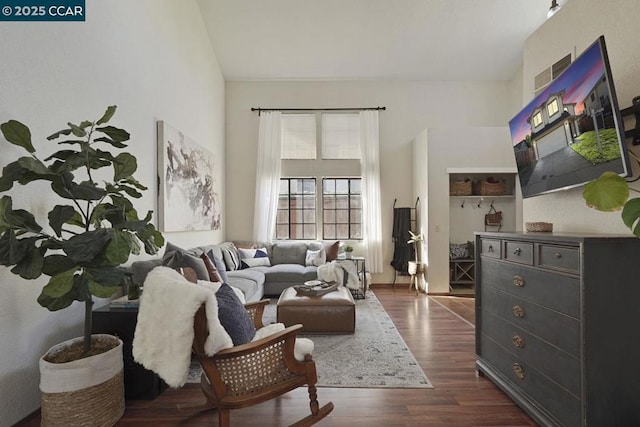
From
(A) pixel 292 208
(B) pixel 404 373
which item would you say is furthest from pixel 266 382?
(A) pixel 292 208

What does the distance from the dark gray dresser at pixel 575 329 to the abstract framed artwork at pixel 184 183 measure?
363 centimetres

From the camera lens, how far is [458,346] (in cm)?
316

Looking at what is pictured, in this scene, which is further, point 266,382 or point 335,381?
point 335,381

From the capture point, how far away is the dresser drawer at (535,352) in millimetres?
1623

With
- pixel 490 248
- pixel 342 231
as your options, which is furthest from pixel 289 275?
pixel 490 248

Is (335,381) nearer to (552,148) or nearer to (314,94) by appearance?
(552,148)

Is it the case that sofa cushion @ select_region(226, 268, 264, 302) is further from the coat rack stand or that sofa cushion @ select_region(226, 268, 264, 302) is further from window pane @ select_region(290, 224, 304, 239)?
the coat rack stand

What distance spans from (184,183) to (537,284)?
4.07 meters

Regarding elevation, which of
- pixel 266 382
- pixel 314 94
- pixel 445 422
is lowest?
pixel 445 422

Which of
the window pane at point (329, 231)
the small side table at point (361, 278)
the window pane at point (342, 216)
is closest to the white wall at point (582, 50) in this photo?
the small side table at point (361, 278)

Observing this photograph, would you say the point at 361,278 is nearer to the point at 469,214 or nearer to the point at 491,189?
the point at 469,214

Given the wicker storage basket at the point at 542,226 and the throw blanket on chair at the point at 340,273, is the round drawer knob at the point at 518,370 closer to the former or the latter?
the wicker storage basket at the point at 542,226

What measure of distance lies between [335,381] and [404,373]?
1.93 feet

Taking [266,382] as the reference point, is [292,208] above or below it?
above
